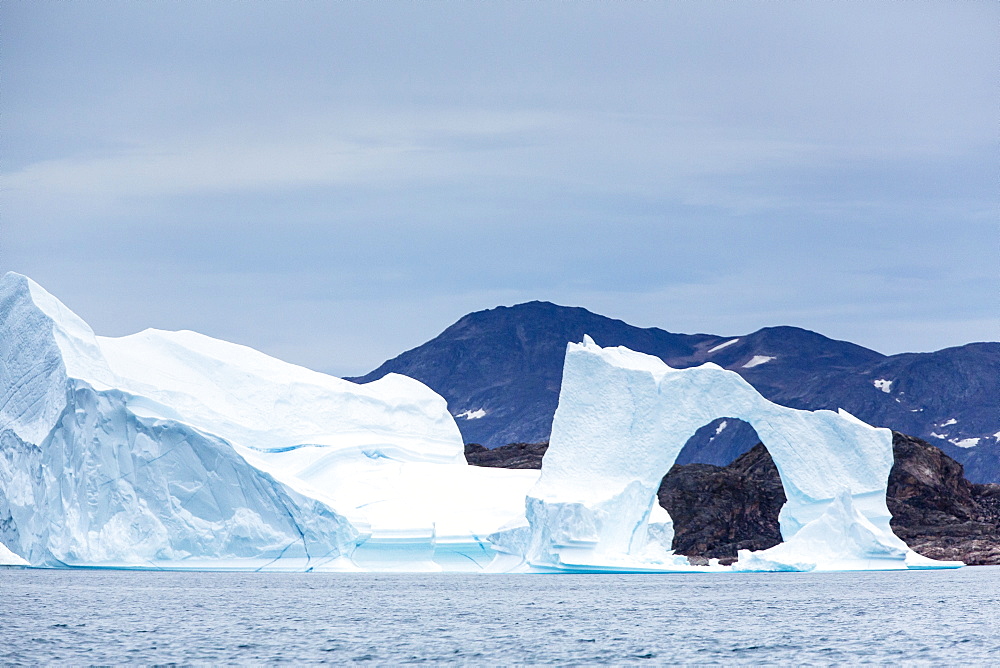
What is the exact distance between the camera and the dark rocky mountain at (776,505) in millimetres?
66188

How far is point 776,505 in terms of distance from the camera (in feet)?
235

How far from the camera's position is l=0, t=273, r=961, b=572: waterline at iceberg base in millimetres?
35125

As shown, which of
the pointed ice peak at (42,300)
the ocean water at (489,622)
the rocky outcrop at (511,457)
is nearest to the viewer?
the ocean water at (489,622)

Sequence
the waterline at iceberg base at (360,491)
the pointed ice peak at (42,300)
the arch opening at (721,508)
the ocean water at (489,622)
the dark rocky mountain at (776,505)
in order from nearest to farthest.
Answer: the ocean water at (489,622) → the waterline at iceberg base at (360,491) → the pointed ice peak at (42,300) → the dark rocky mountain at (776,505) → the arch opening at (721,508)

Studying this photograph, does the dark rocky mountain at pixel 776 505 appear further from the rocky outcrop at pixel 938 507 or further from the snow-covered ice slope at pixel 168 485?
the snow-covered ice slope at pixel 168 485

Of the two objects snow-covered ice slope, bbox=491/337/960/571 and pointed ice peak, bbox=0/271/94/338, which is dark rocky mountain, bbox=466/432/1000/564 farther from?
pointed ice peak, bbox=0/271/94/338

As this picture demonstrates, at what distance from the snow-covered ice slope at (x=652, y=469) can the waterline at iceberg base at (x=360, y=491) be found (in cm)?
5

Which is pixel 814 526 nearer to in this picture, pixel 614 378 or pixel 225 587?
pixel 614 378

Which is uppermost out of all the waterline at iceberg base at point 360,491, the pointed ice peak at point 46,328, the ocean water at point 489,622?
the pointed ice peak at point 46,328

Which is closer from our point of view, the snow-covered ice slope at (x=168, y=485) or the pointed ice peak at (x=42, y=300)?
the snow-covered ice slope at (x=168, y=485)

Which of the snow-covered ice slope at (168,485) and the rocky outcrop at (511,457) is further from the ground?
the rocky outcrop at (511,457)

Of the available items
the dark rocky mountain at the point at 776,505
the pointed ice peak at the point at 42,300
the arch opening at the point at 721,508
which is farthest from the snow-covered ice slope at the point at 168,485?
the dark rocky mountain at the point at 776,505

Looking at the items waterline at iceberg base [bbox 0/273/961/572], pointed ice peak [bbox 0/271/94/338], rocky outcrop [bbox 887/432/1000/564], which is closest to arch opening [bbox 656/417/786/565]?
rocky outcrop [bbox 887/432/1000/564]

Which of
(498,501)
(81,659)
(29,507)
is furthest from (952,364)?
(81,659)
